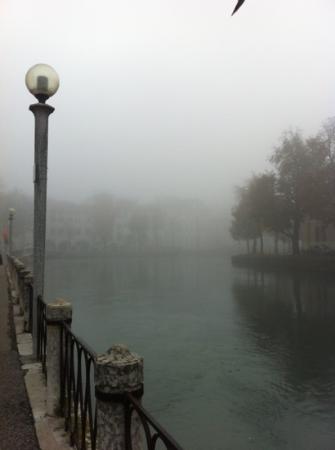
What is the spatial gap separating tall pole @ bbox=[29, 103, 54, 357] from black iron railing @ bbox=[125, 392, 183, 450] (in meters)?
4.23

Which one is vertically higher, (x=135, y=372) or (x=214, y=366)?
(x=135, y=372)

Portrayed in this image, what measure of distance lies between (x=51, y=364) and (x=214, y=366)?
351 inches

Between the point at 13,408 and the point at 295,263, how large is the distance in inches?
1714

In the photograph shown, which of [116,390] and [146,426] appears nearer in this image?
[146,426]

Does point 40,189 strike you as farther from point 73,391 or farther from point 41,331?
point 73,391

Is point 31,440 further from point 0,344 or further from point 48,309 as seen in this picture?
point 0,344

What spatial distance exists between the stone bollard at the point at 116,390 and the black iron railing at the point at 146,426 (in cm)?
3

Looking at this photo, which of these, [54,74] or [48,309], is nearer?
[48,309]

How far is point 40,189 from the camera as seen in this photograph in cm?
627

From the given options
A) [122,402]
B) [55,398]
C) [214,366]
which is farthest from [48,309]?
[214,366]

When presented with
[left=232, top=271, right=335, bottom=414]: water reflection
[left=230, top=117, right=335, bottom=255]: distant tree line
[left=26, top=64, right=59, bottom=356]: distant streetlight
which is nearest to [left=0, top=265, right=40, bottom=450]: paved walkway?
[left=26, top=64, right=59, bottom=356]: distant streetlight

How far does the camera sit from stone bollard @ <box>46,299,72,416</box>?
444cm

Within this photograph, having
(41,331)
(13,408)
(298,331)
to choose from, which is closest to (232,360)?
(298,331)

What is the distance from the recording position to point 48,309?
14.7 ft
